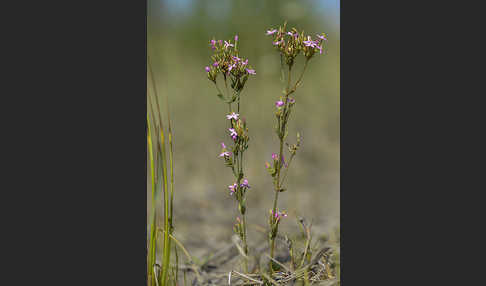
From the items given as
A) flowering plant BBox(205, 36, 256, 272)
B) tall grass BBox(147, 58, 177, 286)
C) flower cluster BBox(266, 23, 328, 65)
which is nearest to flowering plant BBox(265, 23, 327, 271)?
flower cluster BBox(266, 23, 328, 65)

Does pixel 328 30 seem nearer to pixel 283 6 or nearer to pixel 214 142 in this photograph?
pixel 283 6

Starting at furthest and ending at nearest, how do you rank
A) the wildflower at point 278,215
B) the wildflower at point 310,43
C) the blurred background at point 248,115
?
the blurred background at point 248,115 < the wildflower at point 278,215 < the wildflower at point 310,43

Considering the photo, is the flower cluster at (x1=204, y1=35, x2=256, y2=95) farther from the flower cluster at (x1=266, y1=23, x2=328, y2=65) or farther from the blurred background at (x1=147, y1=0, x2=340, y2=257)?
the blurred background at (x1=147, y1=0, x2=340, y2=257)

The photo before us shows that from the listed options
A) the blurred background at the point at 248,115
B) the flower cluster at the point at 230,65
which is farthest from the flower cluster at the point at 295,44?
the blurred background at the point at 248,115

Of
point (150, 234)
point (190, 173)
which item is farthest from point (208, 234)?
point (150, 234)

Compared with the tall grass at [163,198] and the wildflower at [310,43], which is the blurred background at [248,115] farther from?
the wildflower at [310,43]
